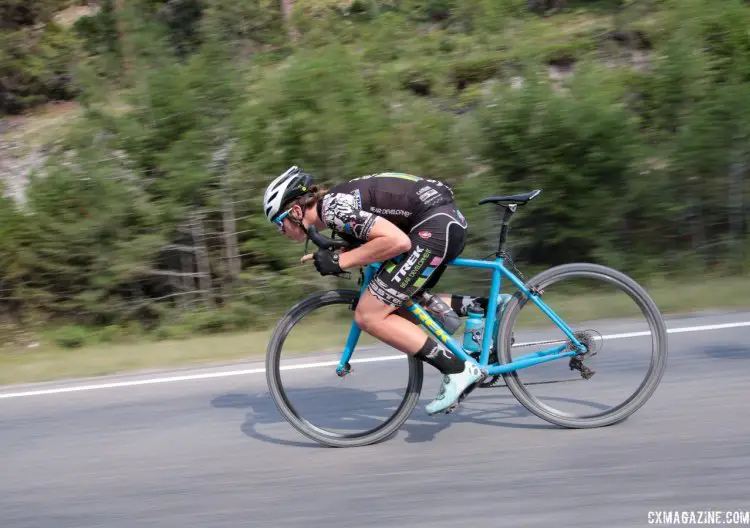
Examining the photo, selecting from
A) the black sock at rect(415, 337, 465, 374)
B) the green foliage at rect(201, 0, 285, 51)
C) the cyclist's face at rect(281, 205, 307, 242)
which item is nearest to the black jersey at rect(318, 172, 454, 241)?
the cyclist's face at rect(281, 205, 307, 242)

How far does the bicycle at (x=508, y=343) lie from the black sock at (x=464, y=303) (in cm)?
8

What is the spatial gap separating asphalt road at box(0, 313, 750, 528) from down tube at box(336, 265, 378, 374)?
413mm

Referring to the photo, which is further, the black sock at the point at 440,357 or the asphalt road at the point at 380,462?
the black sock at the point at 440,357

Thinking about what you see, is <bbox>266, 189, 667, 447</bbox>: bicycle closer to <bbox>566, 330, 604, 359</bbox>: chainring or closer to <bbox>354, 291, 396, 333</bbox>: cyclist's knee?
<bbox>566, 330, 604, 359</bbox>: chainring

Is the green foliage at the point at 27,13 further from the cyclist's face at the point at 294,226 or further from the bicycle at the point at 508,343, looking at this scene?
the bicycle at the point at 508,343

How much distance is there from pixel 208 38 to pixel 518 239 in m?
4.56

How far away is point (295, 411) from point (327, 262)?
108 centimetres

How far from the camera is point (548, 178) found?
9305mm

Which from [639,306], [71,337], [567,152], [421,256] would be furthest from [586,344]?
[71,337]

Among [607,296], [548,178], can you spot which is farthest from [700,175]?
[607,296]

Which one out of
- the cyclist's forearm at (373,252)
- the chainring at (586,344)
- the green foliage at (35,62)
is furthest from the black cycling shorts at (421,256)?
the green foliage at (35,62)

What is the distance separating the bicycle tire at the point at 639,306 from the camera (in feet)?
15.8

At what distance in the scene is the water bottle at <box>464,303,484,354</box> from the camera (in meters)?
4.91

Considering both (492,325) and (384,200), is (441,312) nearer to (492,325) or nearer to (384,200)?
(492,325)
